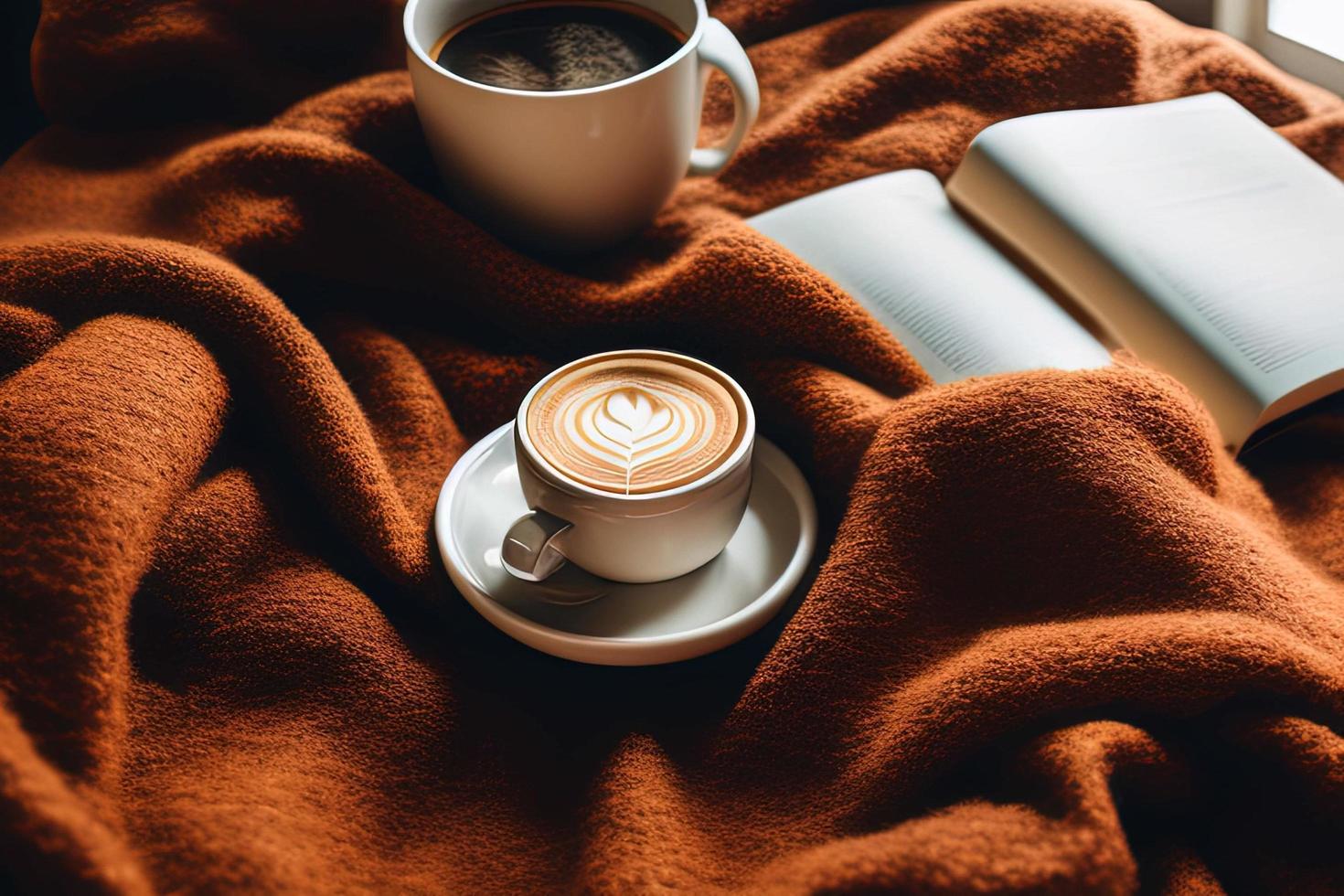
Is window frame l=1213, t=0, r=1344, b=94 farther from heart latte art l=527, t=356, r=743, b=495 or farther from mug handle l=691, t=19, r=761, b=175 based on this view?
heart latte art l=527, t=356, r=743, b=495

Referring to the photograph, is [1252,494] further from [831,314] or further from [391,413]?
[391,413]

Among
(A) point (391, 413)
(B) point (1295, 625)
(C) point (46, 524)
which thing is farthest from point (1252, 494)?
(C) point (46, 524)

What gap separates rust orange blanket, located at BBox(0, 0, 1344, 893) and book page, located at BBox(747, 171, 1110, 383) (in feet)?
0.16

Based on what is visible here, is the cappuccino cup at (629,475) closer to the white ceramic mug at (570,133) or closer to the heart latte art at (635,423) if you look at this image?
the heart latte art at (635,423)

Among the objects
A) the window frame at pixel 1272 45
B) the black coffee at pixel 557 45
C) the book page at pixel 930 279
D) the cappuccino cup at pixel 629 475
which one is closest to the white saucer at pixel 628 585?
the cappuccino cup at pixel 629 475

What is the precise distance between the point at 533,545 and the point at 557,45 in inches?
13.5

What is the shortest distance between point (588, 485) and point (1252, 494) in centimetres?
36

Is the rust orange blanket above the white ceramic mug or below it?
below

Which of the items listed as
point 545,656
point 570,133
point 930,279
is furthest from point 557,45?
point 545,656

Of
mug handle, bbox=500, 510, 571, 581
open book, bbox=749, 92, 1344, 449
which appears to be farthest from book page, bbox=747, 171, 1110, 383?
mug handle, bbox=500, 510, 571, 581

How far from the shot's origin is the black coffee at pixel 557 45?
0.64 m

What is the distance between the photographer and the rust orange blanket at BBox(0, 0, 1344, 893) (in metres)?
0.42

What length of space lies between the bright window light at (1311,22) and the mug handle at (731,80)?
0.50 meters

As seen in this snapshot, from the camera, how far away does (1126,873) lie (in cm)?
39
